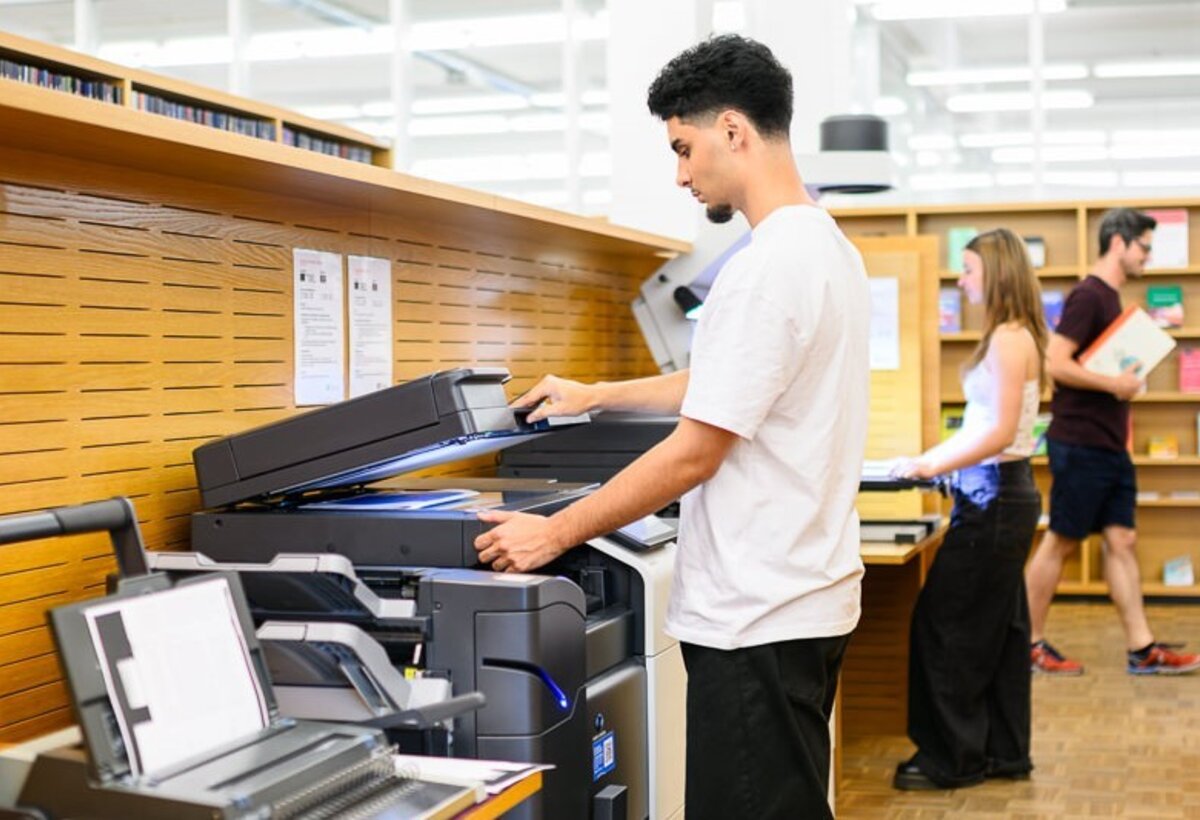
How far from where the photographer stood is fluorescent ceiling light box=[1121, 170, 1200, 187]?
1039cm

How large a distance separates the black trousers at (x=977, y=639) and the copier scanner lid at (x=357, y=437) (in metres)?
2.16

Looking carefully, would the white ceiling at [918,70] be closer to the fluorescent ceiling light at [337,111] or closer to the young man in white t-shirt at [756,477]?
the fluorescent ceiling light at [337,111]

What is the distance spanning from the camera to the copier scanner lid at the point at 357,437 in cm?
209

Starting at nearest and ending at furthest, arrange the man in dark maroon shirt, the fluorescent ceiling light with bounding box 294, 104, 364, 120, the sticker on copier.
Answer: the sticker on copier, the man in dark maroon shirt, the fluorescent ceiling light with bounding box 294, 104, 364, 120

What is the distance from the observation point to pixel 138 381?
2.21 meters

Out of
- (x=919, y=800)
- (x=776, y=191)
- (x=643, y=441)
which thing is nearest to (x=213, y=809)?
(x=776, y=191)

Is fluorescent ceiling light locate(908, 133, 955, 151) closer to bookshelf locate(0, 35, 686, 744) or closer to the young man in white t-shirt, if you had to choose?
bookshelf locate(0, 35, 686, 744)

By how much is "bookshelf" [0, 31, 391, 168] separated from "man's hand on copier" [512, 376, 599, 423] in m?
3.03

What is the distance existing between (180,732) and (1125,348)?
4834 millimetres

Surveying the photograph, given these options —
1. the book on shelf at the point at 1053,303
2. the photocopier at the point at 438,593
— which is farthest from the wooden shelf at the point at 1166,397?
the photocopier at the point at 438,593

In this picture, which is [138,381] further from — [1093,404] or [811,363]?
[1093,404]

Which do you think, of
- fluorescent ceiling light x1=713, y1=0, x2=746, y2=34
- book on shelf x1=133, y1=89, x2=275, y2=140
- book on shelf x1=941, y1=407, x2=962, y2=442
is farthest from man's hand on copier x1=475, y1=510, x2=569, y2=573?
book on shelf x1=941, y1=407, x2=962, y2=442

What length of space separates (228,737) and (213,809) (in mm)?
198

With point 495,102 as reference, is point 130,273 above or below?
below
